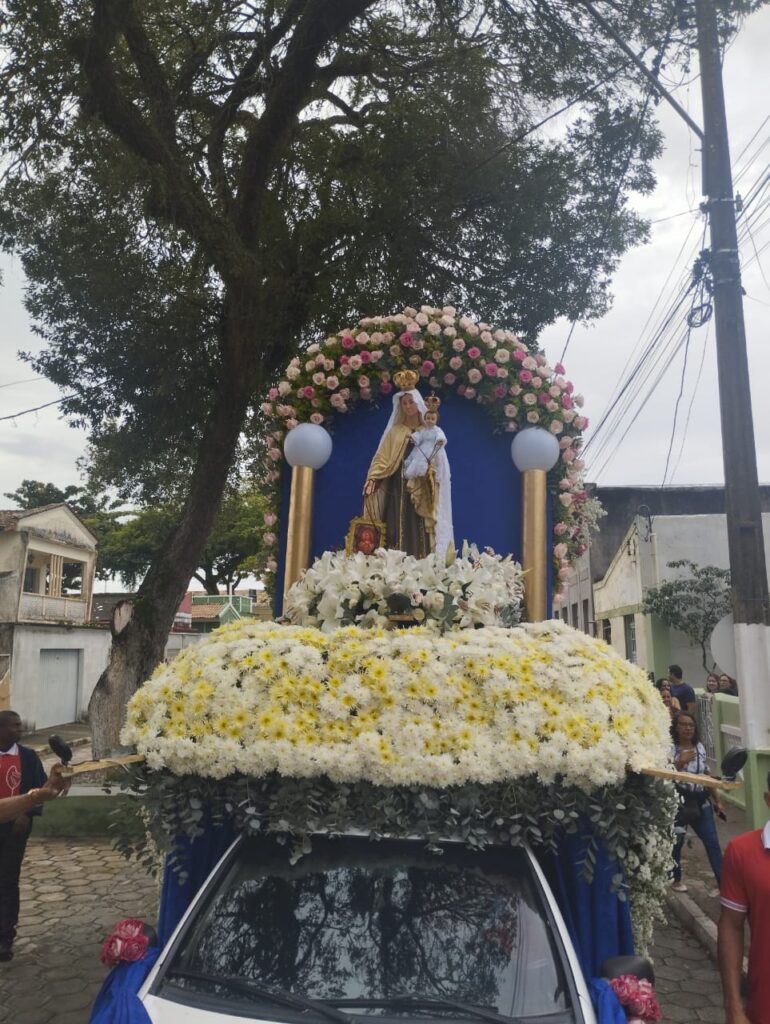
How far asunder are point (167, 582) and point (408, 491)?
459 cm

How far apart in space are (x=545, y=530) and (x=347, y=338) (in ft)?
7.52

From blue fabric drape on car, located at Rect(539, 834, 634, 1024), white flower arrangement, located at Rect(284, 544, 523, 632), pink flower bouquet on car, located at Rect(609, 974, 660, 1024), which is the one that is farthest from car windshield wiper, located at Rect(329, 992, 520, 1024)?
white flower arrangement, located at Rect(284, 544, 523, 632)

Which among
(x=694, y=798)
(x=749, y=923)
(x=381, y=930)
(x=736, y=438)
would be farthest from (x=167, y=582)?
(x=749, y=923)

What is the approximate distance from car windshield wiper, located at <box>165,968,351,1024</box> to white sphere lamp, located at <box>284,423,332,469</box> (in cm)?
471

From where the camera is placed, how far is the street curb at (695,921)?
5.97 m

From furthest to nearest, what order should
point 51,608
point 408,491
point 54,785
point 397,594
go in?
point 51,608 → point 408,491 → point 397,594 → point 54,785

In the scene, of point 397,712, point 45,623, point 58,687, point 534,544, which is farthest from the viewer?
point 58,687

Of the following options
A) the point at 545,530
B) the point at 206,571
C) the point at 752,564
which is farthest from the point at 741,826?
the point at 206,571

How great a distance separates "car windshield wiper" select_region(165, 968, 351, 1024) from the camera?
2314 millimetres

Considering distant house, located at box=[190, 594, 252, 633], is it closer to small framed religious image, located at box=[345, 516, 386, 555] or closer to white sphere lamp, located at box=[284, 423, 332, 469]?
white sphere lamp, located at box=[284, 423, 332, 469]

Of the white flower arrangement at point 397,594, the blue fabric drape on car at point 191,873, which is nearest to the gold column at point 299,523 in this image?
the white flower arrangement at point 397,594

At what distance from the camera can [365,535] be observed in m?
6.33

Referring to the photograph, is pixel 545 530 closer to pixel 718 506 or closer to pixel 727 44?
pixel 727 44

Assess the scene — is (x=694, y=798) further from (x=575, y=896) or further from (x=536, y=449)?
(x=575, y=896)
